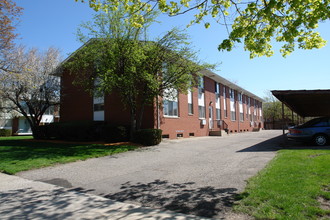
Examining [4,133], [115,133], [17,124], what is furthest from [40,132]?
[17,124]

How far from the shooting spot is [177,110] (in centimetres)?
2231

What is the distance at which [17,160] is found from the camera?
33.3ft

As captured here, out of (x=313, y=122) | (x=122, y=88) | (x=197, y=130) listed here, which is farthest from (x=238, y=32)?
(x=197, y=130)

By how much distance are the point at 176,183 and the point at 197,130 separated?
750 inches

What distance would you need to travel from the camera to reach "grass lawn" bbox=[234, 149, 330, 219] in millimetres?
4059

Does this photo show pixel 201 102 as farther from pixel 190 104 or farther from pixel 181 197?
pixel 181 197

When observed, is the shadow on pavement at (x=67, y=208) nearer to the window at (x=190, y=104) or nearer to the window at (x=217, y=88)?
the window at (x=190, y=104)

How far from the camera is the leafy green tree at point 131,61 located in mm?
14773

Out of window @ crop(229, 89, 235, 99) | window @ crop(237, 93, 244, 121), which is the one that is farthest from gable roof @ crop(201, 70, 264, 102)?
window @ crop(237, 93, 244, 121)

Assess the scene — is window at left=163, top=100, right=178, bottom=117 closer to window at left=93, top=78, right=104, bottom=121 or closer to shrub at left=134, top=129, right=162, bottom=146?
shrub at left=134, top=129, right=162, bottom=146

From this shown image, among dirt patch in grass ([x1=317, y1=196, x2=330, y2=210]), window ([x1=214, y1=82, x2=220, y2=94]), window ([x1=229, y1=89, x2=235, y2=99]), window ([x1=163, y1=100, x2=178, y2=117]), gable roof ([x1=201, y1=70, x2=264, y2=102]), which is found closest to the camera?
dirt patch in grass ([x1=317, y1=196, x2=330, y2=210])

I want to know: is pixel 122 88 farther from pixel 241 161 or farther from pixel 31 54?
pixel 31 54

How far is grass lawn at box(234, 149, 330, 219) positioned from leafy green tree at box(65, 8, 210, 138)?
966 centimetres

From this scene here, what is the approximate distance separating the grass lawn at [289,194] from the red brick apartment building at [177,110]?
1184 centimetres
